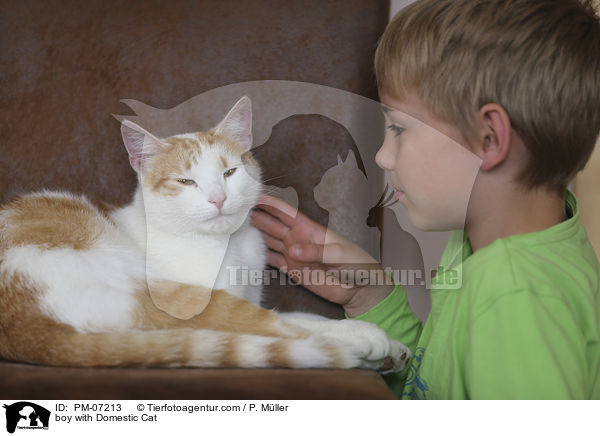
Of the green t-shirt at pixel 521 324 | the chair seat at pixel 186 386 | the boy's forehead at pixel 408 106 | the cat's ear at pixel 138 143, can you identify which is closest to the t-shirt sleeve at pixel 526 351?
the green t-shirt at pixel 521 324

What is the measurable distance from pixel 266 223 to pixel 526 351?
707mm

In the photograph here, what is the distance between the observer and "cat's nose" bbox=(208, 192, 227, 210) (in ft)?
3.62

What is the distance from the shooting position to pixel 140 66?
1.23m

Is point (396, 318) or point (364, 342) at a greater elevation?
point (396, 318)

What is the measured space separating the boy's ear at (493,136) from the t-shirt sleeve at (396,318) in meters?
0.41

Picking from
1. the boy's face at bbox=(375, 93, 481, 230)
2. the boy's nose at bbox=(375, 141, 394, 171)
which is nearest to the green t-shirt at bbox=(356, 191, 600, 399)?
the boy's face at bbox=(375, 93, 481, 230)

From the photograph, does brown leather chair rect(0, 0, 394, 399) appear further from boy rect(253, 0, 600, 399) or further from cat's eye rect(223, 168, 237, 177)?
boy rect(253, 0, 600, 399)

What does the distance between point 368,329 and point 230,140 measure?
0.53 meters

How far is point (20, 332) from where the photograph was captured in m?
0.85

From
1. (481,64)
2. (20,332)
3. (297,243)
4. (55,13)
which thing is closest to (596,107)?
(481,64)

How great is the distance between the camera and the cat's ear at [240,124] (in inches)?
45.4

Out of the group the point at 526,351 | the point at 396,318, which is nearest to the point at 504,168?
the point at 526,351

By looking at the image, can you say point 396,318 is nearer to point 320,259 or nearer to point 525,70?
A: point 320,259

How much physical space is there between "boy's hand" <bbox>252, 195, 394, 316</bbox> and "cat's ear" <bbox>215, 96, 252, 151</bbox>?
139 millimetres
